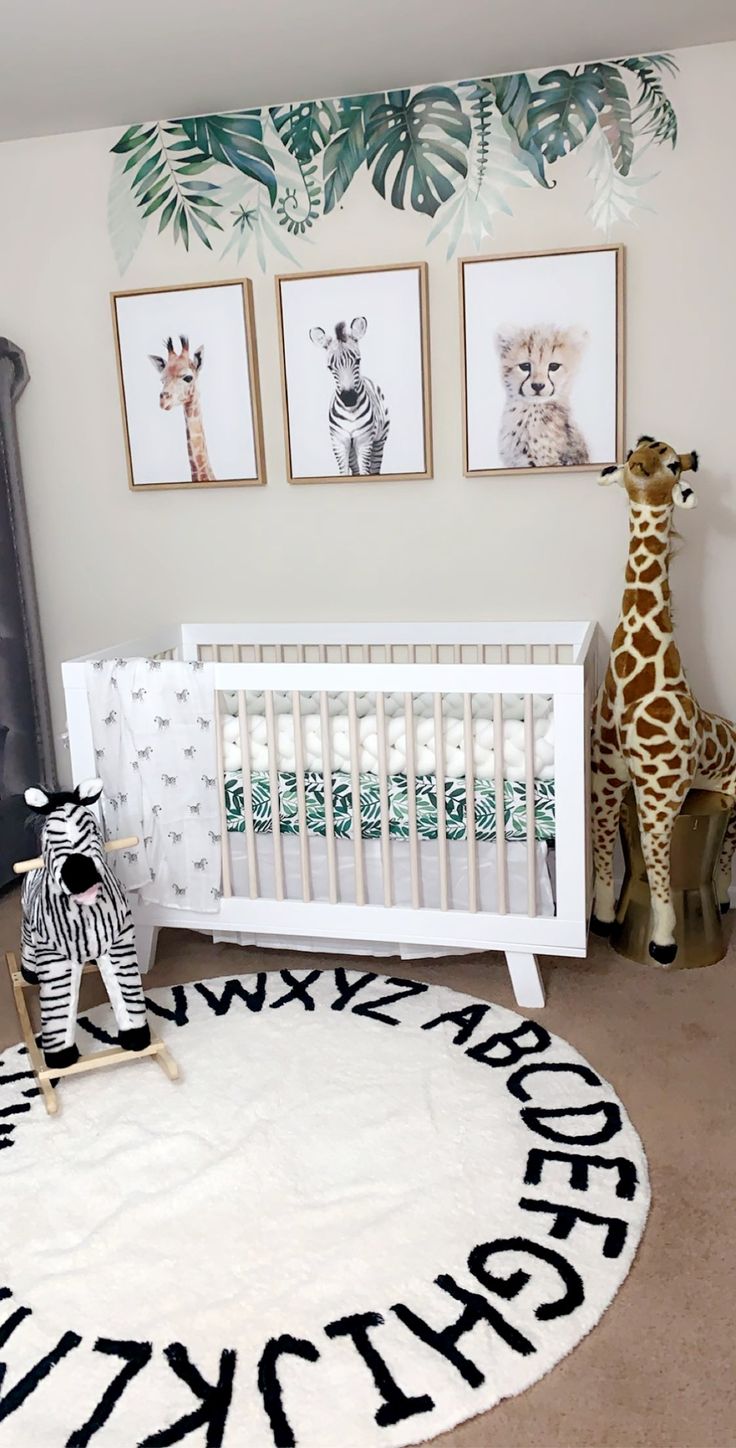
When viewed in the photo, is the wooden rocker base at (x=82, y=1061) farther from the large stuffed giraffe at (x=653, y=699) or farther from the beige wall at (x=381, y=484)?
the beige wall at (x=381, y=484)

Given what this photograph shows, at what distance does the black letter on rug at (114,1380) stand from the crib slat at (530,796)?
3.73ft

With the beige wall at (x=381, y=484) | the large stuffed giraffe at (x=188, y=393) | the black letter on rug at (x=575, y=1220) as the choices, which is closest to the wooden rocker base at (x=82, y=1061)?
the black letter on rug at (x=575, y=1220)

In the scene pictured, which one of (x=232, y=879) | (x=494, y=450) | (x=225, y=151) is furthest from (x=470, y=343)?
(x=232, y=879)

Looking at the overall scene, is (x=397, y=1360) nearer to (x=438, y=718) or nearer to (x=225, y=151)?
(x=438, y=718)

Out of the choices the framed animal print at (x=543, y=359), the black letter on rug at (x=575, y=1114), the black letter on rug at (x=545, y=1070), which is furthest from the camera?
the framed animal print at (x=543, y=359)

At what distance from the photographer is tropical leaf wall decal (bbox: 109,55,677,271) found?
2.59 meters

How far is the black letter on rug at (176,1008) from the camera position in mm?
2353

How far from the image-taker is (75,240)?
2.98 meters

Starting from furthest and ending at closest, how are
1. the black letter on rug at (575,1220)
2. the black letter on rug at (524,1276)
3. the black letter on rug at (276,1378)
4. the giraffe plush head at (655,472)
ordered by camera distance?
the giraffe plush head at (655,472) → the black letter on rug at (575,1220) → the black letter on rug at (524,1276) → the black letter on rug at (276,1378)

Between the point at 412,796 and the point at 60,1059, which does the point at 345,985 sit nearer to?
the point at 412,796

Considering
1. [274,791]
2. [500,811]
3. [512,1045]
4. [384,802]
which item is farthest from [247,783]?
[512,1045]

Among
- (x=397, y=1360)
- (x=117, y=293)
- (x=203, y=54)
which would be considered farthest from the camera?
(x=117, y=293)

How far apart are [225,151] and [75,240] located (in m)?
0.47

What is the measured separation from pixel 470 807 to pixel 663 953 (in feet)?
1.98
